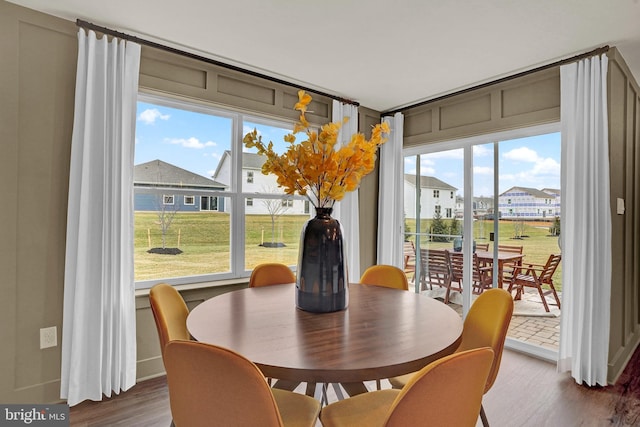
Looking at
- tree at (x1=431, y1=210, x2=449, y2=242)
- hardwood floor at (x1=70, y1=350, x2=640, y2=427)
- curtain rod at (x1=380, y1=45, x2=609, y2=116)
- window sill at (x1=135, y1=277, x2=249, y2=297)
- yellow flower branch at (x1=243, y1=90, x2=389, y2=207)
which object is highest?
curtain rod at (x1=380, y1=45, x2=609, y2=116)

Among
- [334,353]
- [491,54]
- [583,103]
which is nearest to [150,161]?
[334,353]

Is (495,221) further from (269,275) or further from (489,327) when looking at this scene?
(269,275)

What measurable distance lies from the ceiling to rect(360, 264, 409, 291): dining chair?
1686 millimetres

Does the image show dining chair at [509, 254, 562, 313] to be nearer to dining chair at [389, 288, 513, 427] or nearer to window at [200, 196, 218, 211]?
dining chair at [389, 288, 513, 427]

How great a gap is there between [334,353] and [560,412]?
1956 millimetres

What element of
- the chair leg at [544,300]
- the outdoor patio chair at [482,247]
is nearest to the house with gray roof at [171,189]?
the outdoor patio chair at [482,247]

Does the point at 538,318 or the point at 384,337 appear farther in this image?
the point at 538,318

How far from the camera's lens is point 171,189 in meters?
2.83

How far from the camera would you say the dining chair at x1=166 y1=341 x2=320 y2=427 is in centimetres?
95

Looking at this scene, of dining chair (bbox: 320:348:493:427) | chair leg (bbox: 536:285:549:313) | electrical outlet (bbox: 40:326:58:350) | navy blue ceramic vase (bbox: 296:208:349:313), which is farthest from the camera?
chair leg (bbox: 536:285:549:313)

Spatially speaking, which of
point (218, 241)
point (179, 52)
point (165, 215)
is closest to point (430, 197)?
point (218, 241)

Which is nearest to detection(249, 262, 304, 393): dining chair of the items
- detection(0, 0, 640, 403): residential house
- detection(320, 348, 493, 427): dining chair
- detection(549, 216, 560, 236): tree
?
detection(0, 0, 640, 403): residential house

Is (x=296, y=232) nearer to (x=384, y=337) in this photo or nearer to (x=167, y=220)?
(x=167, y=220)

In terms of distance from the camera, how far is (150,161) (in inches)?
109
